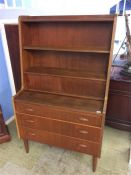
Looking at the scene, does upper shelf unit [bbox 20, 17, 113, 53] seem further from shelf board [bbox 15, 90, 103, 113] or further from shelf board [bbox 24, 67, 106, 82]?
shelf board [bbox 15, 90, 103, 113]

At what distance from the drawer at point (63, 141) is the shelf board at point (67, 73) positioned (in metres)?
0.60

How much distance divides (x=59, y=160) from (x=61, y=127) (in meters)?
0.50

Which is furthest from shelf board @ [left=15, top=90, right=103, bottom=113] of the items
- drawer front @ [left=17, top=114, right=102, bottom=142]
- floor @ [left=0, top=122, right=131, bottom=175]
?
floor @ [left=0, top=122, right=131, bottom=175]

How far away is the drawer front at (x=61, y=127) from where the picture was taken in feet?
4.95

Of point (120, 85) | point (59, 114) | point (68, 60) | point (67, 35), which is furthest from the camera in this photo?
point (120, 85)

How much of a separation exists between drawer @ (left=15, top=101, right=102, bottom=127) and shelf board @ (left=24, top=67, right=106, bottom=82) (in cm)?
35

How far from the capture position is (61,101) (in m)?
1.64

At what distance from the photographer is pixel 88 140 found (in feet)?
5.10

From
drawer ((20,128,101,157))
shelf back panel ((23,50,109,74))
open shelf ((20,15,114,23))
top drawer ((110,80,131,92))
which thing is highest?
open shelf ((20,15,114,23))

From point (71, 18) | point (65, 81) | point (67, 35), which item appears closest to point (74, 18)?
point (71, 18)

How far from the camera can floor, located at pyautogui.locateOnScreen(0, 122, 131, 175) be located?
1.71m

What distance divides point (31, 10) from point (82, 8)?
34.0 inches

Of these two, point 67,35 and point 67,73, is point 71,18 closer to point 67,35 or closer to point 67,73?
point 67,35

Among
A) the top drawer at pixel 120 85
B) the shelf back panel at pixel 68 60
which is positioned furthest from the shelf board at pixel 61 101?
the top drawer at pixel 120 85
